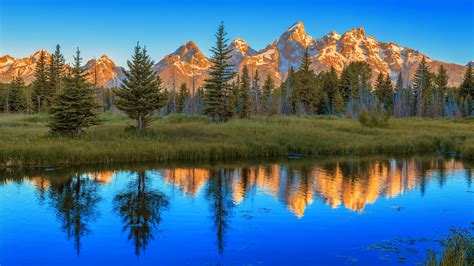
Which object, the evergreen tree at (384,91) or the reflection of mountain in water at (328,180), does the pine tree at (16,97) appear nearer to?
the reflection of mountain in water at (328,180)

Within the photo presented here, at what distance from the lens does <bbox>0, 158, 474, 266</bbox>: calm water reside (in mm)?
12922

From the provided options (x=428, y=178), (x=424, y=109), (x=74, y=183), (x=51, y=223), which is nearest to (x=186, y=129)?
(x=74, y=183)

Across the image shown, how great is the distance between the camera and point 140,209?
18047 millimetres

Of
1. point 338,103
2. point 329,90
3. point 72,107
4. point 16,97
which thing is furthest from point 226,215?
point 329,90

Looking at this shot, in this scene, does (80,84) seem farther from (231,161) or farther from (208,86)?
(208,86)

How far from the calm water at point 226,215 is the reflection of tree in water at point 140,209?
0.04m

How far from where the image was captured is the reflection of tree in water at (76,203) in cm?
1517

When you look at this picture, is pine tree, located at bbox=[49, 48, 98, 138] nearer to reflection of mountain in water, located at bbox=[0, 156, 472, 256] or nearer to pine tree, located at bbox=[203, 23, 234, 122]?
reflection of mountain in water, located at bbox=[0, 156, 472, 256]

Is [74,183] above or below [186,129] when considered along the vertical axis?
below

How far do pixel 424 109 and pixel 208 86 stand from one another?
6002 cm

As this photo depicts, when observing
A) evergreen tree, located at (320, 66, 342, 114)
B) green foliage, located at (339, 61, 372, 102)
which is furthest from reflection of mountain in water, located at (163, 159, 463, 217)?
green foliage, located at (339, 61, 372, 102)

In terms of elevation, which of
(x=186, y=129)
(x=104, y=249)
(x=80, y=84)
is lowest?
(x=104, y=249)

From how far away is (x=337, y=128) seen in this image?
47.3m

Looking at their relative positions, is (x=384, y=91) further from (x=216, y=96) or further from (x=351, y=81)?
(x=216, y=96)
